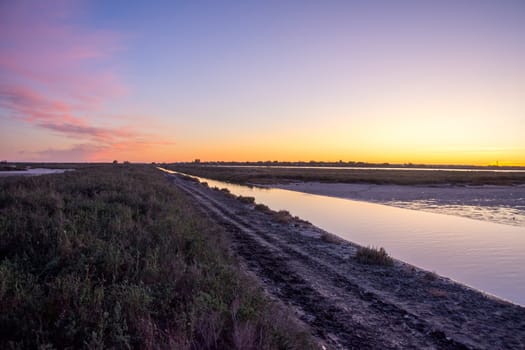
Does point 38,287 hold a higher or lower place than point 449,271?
higher

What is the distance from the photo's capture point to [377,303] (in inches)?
316

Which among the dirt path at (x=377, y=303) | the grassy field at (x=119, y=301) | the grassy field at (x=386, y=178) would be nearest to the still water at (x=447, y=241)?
the dirt path at (x=377, y=303)

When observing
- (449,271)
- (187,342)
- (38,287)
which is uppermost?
(38,287)

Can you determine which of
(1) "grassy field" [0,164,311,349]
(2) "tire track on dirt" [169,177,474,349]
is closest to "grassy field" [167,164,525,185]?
(2) "tire track on dirt" [169,177,474,349]

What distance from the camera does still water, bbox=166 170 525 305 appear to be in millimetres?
11203

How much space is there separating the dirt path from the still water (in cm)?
180

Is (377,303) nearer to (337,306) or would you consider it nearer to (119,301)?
(337,306)

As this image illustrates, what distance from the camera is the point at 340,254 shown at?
12992 mm

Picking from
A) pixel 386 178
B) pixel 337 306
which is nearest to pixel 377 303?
pixel 337 306

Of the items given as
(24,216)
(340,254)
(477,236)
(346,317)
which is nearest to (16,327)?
(346,317)

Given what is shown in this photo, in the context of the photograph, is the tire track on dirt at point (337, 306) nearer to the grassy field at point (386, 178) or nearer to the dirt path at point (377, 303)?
the dirt path at point (377, 303)

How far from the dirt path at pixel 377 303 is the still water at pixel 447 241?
1.80m

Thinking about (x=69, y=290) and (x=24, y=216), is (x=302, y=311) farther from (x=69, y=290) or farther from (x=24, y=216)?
(x=24, y=216)

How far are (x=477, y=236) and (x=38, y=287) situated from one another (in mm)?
19374
